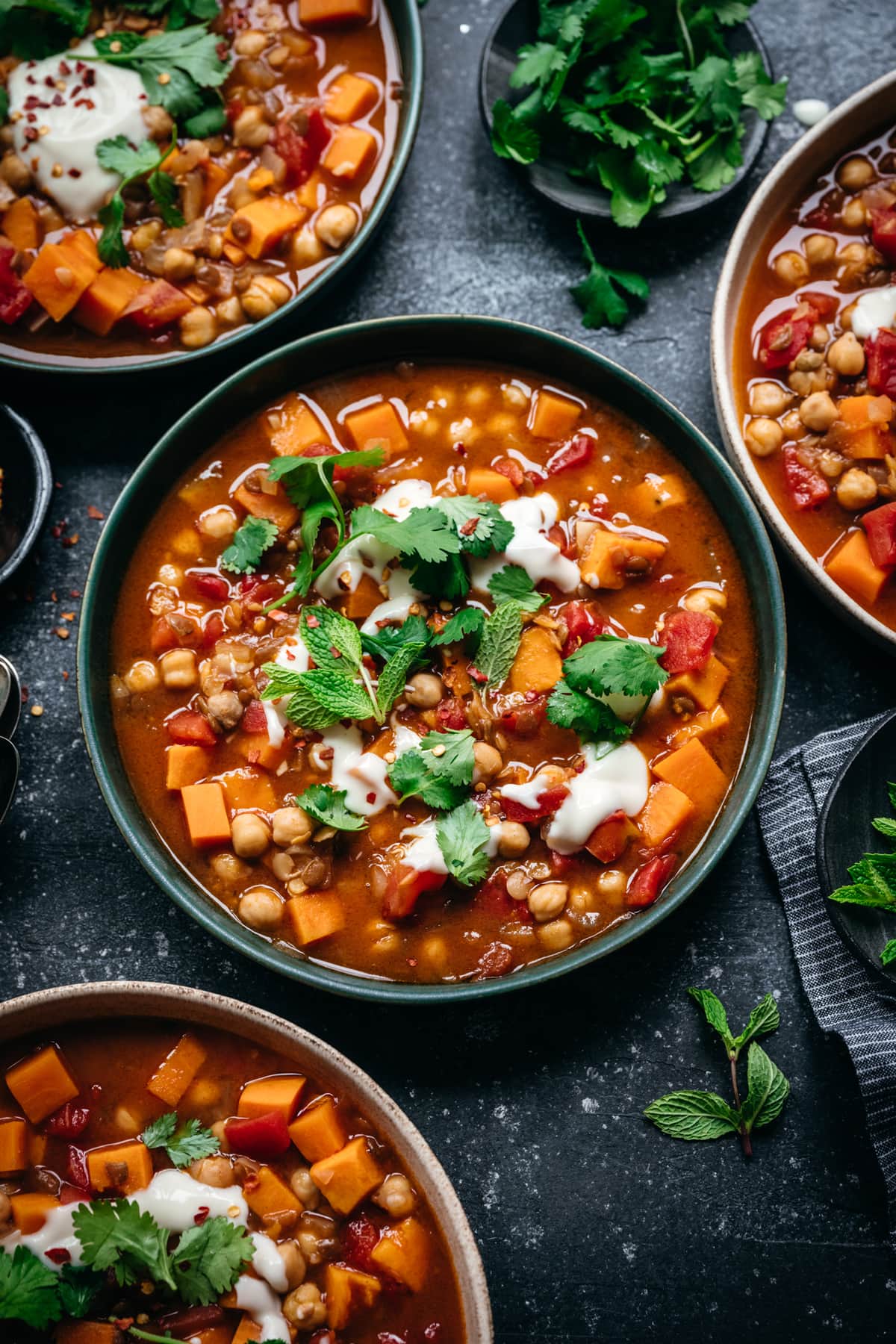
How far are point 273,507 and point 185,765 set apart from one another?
909mm

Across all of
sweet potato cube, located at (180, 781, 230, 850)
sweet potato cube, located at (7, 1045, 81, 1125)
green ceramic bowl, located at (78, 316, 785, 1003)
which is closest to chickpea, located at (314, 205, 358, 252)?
green ceramic bowl, located at (78, 316, 785, 1003)

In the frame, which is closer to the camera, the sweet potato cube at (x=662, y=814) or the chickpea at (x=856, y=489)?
the sweet potato cube at (x=662, y=814)

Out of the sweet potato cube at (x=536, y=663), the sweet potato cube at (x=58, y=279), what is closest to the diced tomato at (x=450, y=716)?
the sweet potato cube at (x=536, y=663)

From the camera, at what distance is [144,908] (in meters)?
4.18

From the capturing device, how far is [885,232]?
420 cm

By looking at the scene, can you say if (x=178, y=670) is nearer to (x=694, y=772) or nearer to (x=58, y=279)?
(x=58, y=279)

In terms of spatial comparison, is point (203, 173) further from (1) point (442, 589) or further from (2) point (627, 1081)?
(2) point (627, 1081)

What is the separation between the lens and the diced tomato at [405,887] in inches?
148

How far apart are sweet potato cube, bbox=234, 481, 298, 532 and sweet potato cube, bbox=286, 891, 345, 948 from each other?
1.22m

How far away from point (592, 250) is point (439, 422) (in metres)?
0.94

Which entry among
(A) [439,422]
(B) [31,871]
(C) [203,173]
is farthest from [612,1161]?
(C) [203,173]

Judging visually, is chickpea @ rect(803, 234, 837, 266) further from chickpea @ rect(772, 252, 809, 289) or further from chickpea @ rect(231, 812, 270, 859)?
chickpea @ rect(231, 812, 270, 859)

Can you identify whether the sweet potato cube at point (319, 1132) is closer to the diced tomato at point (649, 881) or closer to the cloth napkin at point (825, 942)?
the diced tomato at point (649, 881)

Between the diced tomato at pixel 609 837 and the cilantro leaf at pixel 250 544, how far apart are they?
4.60ft
